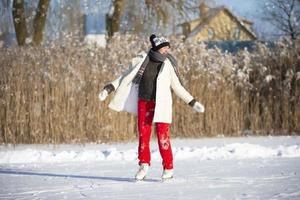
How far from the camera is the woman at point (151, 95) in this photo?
6.24 m

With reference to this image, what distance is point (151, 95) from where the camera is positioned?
20.9 feet

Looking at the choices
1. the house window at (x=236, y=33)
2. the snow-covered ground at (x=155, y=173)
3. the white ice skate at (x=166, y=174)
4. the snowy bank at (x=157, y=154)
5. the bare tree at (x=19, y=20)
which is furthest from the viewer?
the house window at (x=236, y=33)

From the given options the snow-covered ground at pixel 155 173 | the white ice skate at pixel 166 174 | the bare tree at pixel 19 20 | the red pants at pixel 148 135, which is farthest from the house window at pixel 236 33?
the white ice skate at pixel 166 174

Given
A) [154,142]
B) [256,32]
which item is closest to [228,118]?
[154,142]

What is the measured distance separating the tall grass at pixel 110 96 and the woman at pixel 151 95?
4902 mm

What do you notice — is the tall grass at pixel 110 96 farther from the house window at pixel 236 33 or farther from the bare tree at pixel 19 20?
the house window at pixel 236 33

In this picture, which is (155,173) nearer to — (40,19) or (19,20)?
(40,19)

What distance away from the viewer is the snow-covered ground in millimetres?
5492

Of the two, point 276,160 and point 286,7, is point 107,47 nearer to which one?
point 276,160

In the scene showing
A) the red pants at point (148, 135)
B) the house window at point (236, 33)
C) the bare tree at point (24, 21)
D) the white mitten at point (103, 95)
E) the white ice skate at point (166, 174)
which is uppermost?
the house window at point (236, 33)

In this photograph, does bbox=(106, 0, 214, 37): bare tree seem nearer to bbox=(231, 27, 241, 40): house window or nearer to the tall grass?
the tall grass

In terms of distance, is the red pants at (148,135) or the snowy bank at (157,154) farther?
the snowy bank at (157,154)

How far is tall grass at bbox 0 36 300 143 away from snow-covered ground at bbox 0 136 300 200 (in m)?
0.58

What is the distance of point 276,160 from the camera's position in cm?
820
